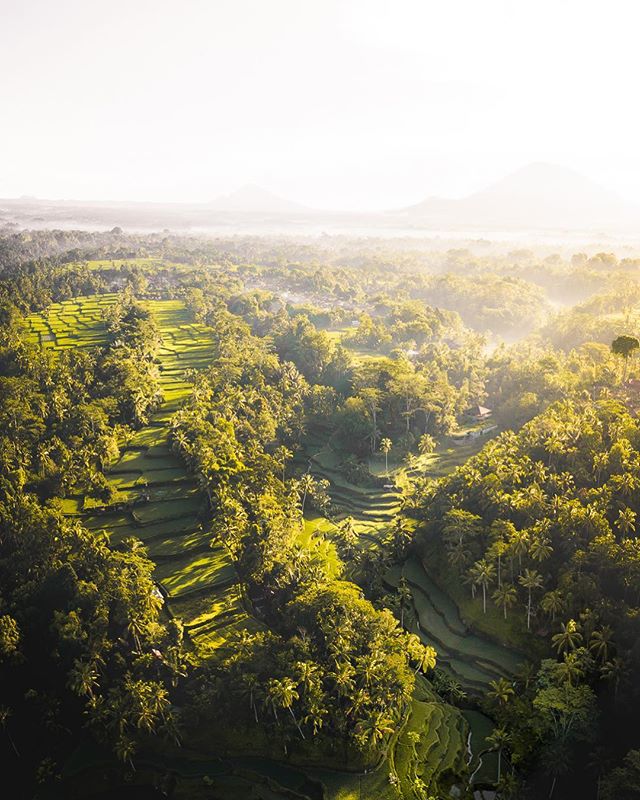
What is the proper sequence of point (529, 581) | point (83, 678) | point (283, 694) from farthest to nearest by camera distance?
1. point (529, 581)
2. point (83, 678)
3. point (283, 694)

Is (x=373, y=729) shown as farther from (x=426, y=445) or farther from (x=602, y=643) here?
(x=426, y=445)

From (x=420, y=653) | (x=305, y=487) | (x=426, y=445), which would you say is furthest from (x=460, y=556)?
(x=426, y=445)

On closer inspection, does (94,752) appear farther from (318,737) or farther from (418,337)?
(418,337)

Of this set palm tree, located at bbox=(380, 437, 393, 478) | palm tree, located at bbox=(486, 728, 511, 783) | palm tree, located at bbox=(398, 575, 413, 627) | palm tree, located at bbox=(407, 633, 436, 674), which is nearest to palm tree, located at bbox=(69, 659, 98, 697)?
palm tree, located at bbox=(407, 633, 436, 674)

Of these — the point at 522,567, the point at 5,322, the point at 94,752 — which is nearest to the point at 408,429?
the point at 522,567

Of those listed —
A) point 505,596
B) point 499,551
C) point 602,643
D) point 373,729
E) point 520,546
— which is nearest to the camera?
point 373,729

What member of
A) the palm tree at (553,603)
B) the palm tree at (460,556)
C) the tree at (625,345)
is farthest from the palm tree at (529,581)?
the tree at (625,345)

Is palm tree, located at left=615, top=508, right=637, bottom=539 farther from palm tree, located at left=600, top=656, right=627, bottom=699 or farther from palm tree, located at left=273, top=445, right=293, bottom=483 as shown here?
palm tree, located at left=273, top=445, right=293, bottom=483

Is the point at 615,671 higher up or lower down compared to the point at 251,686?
higher up

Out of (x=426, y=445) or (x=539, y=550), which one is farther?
(x=426, y=445)
